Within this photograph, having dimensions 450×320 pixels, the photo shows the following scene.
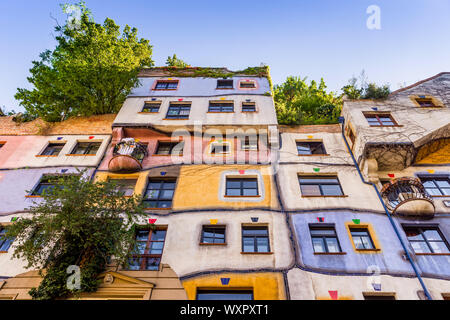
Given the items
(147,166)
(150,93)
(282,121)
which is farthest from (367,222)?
(150,93)

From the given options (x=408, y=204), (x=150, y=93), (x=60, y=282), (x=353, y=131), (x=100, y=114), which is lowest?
(x=60, y=282)

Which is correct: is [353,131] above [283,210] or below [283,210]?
above

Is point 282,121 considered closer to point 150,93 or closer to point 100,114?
point 150,93

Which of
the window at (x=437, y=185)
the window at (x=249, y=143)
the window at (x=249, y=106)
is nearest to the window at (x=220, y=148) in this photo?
the window at (x=249, y=143)

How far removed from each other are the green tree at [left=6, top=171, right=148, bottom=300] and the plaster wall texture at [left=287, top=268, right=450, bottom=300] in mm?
5002

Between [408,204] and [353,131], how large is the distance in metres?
4.36

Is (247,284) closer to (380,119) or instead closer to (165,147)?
(165,147)

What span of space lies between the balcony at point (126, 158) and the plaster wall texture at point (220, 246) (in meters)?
3.00

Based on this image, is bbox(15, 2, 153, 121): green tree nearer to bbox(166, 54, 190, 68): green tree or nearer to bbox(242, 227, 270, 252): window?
bbox(166, 54, 190, 68): green tree

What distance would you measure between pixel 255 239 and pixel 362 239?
3644 millimetres

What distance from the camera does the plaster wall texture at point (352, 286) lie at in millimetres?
8531

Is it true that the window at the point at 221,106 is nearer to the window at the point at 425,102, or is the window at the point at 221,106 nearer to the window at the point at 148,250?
the window at the point at 148,250

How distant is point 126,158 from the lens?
1271 cm

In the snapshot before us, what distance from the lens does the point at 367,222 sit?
10.7 m
